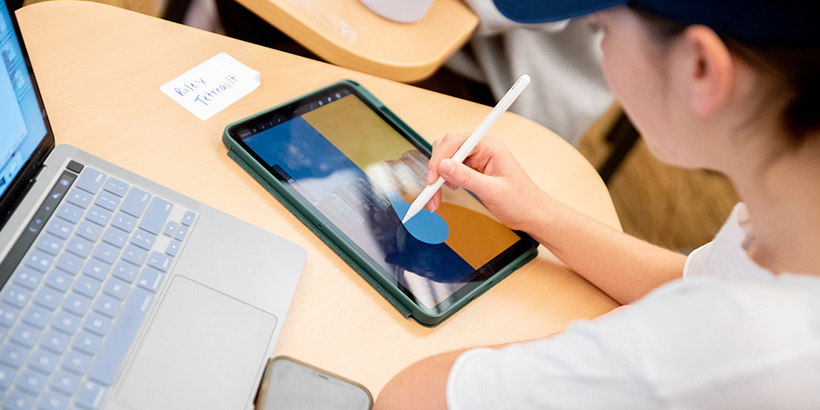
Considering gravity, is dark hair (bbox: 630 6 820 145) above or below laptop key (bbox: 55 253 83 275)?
above

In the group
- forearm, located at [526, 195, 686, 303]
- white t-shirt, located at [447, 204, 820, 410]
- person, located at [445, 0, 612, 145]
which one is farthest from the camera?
person, located at [445, 0, 612, 145]

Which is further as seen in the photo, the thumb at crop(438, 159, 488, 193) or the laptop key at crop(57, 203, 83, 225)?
the thumb at crop(438, 159, 488, 193)

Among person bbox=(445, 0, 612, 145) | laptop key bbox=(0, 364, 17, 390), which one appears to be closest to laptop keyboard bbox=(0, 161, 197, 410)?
laptop key bbox=(0, 364, 17, 390)

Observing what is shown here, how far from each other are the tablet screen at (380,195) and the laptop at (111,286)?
0.10m

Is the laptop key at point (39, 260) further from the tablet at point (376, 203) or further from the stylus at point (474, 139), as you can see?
the stylus at point (474, 139)

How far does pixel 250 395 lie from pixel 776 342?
385mm

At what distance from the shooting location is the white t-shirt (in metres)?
0.31

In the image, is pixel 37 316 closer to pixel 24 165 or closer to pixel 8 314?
pixel 8 314

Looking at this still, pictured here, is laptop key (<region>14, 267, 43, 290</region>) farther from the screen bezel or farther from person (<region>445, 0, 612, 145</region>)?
person (<region>445, 0, 612, 145</region>)

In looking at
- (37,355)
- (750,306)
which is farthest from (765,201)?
(37,355)

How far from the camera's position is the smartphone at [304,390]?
458 mm

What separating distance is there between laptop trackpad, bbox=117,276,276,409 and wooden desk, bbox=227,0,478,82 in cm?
46

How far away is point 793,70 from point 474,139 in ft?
1.12

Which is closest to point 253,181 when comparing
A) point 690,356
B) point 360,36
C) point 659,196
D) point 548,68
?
point 360,36
